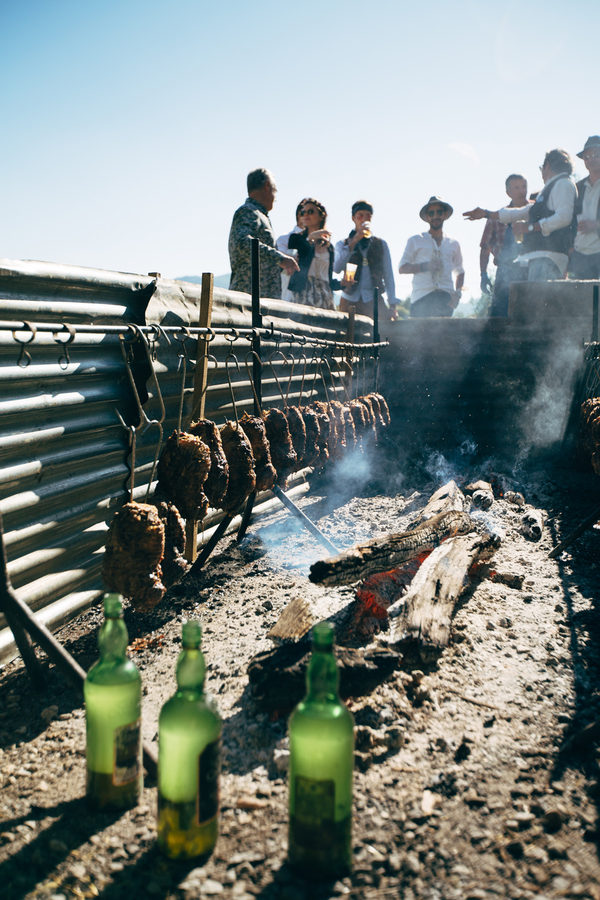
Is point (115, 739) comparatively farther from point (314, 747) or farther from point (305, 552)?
point (305, 552)

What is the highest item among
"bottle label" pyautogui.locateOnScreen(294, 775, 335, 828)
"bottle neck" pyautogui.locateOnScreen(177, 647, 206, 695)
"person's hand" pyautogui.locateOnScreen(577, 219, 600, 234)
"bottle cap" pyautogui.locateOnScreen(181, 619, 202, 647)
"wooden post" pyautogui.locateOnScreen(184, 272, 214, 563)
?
"person's hand" pyautogui.locateOnScreen(577, 219, 600, 234)

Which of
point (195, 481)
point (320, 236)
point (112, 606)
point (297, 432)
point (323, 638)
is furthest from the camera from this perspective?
point (320, 236)

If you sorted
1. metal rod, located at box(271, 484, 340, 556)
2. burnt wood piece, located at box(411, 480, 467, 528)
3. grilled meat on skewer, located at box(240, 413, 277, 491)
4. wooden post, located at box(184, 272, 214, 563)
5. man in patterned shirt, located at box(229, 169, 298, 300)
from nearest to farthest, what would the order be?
wooden post, located at box(184, 272, 214, 563) → grilled meat on skewer, located at box(240, 413, 277, 491) → metal rod, located at box(271, 484, 340, 556) → burnt wood piece, located at box(411, 480, 467, 528) → man in patterned shirt, located at box(229, 169, 298, 300)

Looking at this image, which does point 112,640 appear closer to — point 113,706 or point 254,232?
point 113,706

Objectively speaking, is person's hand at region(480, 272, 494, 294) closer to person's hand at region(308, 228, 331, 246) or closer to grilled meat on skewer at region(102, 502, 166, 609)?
person's hand at region(308, 228, 331, 246)

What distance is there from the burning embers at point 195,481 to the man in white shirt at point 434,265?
523 cm

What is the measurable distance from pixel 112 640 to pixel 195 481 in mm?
1273

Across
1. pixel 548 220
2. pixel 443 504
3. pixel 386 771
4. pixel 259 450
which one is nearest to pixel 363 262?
pixel 548 220

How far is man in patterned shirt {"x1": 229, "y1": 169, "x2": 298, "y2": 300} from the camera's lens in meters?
5.63

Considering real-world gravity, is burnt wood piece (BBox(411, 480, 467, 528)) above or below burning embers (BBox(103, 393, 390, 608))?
below

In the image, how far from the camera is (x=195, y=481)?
117 inches

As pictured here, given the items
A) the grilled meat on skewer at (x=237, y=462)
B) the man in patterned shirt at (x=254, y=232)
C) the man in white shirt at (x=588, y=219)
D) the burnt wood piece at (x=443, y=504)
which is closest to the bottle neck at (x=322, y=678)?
the grilled meat on skewer at (x=237, y=462)

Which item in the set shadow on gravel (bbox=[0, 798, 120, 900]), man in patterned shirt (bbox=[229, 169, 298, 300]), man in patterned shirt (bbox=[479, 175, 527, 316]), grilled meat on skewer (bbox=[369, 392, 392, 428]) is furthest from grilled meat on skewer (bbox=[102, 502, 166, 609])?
man in patterned shirt (bbox=[479, 175, 527, 316])

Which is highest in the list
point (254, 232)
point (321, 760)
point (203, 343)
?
point (254, 232)
